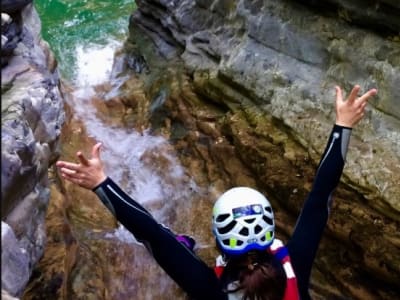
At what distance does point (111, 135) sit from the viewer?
8172 mm

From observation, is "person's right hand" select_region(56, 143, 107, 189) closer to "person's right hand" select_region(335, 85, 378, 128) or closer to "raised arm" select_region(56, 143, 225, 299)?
"raised arm" select_region(56, 143, 225, 299)

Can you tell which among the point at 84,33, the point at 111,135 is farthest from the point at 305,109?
the point at 84,33

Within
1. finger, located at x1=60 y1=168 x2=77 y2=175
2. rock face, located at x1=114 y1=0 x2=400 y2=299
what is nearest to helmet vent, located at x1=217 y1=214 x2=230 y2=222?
finger, located at x1=60 y1=168 x2=77 y2=175

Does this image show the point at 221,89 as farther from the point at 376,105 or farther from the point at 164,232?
the point at 164,232

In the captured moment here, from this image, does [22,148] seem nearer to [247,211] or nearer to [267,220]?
[247,211]

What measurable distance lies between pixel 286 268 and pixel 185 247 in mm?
587

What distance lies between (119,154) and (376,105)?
350 centimetres

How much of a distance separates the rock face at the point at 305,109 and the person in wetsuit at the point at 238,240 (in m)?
1.70

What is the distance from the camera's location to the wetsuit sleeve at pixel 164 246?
11.0ft

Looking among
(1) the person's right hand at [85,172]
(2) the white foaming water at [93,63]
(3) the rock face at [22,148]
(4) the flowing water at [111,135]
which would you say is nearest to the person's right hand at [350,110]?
(1) the person's right hand at [85,172]

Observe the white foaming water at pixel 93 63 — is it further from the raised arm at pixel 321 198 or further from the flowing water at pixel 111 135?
the raised arm at pixel 321 198

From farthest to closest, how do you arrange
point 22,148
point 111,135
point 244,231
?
point 111,135 < point 244,231 < point 22,148

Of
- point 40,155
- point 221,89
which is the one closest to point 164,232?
point 40,155

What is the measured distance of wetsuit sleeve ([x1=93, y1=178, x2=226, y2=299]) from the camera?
11.0 ft
